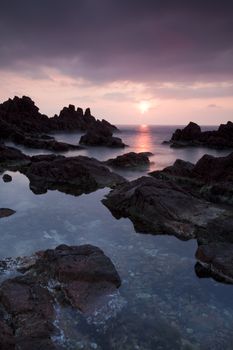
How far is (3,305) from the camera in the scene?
40.5ft

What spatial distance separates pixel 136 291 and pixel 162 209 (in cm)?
877

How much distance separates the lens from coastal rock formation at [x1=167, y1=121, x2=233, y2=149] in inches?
3501

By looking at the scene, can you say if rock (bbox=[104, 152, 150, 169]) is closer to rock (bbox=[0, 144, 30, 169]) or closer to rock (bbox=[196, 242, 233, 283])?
rock (bbox=[0, 144, 30, 169])

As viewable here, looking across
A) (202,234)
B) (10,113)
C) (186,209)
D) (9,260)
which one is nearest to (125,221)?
(186,209)

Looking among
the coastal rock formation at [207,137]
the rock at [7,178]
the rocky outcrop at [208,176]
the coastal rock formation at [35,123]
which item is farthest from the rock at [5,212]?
the coastal rock formation at [207,137]

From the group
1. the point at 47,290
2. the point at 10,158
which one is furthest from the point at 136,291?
the point at 10,158

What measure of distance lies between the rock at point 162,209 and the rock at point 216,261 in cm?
306

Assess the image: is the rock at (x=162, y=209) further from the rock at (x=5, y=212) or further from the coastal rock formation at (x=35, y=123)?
the coastal rock formation at (x=35, y=123)

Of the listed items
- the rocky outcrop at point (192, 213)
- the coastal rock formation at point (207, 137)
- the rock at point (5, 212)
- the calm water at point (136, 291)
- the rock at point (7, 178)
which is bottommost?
the calm water at point (136, 291)

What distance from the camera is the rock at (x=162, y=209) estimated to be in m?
20.9

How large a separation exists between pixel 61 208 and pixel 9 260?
1008 cm

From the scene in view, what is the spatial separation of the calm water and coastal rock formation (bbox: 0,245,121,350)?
0.53 m

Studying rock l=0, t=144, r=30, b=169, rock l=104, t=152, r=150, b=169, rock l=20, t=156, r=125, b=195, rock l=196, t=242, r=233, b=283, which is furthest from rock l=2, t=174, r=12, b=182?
rock l=196, t=242, r=233, b=283

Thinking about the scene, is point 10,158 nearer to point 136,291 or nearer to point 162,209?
point 162,209
